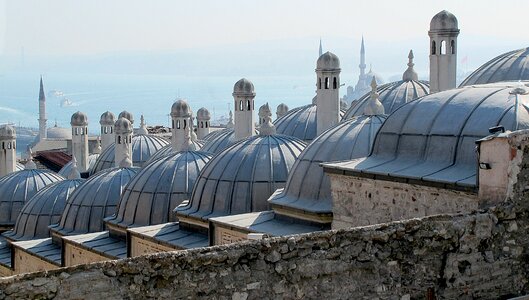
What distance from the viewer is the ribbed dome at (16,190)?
84.3ft

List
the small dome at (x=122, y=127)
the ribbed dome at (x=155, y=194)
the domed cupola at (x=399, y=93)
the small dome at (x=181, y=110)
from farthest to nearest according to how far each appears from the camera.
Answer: the small dome at (x=122, y=127) → the small dome at (x=181, y=110) → the domed cupola at (x=399, y=93) → the ribbed dome at (x=155, y=194)

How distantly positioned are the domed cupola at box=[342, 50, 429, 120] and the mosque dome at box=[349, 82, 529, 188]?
9782 millimetres

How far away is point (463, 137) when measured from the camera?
39.2 ft

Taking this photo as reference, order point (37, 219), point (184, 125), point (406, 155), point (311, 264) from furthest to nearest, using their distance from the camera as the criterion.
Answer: point (184, 125)
point (37, 219)
point (406, 155)
point (311, 264)

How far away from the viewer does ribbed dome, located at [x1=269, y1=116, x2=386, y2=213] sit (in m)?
15.2

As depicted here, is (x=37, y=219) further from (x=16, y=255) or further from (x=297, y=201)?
(x=297, y=201)

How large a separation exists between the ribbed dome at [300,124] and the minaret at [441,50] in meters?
4.77

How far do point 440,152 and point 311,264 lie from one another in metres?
5.46

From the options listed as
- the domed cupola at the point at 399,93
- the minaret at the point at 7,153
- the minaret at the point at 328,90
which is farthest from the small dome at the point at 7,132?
the minaret at the point at 328,90

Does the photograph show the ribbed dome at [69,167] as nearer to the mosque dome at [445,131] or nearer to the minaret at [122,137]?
the minaret at [122,137]

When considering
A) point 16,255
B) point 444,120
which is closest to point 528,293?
point 444,120

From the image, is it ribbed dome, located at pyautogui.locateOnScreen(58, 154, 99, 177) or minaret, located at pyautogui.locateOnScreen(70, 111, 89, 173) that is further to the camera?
minaret, located at pyautogui.locateOnScreen(70, 111, 89, 173)

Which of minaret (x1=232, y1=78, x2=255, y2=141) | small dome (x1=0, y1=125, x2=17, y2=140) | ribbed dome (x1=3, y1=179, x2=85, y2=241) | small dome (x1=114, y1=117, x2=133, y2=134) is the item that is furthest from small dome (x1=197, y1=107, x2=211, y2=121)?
minaret (x1=232, y1=78, x2=255, y2=141)

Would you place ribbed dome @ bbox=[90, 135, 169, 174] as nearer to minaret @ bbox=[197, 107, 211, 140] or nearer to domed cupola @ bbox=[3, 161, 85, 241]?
minaret @ bbox=[197, 107, 211, 140]
